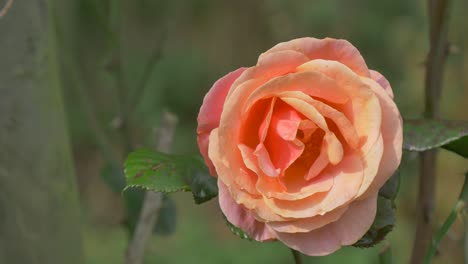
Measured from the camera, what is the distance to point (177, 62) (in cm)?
362

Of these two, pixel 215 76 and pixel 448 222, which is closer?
pixel 448 222

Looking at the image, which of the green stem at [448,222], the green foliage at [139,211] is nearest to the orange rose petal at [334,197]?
the green stem at [448,222]

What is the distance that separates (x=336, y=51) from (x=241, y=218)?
12 centimetres

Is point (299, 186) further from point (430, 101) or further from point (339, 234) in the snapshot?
point (430, 101)

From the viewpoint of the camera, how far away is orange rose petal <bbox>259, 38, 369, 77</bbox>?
0.51 m

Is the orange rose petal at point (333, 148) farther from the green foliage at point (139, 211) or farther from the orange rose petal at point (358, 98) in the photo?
the green foliage at point (139, 211)

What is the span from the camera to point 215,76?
11.7 ft

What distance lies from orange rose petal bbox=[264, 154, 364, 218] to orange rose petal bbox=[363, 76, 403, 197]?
15mm

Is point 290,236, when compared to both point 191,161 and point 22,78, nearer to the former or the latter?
point 191,161

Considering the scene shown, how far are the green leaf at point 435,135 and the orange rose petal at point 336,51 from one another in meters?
0.09

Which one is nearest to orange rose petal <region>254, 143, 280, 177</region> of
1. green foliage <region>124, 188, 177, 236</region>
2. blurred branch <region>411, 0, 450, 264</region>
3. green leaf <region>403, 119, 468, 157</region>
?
green leaf <region>403, 119, 468, 157</region>

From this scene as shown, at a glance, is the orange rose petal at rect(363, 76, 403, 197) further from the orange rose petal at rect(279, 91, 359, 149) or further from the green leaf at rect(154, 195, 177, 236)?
the green leaf at rect(154, 195, 177, 236)

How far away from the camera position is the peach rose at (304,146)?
1.62ft

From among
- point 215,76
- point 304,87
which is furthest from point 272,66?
point 215,76
